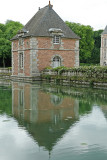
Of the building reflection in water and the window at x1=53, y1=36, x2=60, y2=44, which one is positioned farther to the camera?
the window at x1=53, y1=36, x2=60, y2=44

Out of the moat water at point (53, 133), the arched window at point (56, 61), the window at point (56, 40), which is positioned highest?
the window at point (56, 40)

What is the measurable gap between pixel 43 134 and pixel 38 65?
2365cm

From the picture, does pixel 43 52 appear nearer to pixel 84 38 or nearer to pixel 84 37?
pixel 84 37

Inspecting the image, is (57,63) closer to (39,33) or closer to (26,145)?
(39,33)

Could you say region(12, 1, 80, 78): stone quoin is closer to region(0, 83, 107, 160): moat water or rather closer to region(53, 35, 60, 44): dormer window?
region(53, 35, 60, 44): dormer window

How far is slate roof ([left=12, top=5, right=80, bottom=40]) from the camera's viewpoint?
29375mm

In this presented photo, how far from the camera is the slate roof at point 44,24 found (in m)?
29.4

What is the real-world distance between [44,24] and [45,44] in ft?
7.10

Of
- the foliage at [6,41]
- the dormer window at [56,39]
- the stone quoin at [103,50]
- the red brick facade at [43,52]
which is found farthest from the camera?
the stone quoin at [103,50]

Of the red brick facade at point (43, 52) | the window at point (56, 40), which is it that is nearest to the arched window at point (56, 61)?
the red brick facade at point (43, 52)

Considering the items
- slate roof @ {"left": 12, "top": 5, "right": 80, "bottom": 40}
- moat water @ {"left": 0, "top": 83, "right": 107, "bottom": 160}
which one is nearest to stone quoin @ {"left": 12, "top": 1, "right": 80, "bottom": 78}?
→ slate roof @ {"left": 12, "top": 5, "right": 80, "bottom": 40}

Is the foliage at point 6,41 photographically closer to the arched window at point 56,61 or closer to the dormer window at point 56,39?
the arched window at point 56,61

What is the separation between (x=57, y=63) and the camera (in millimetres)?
30859

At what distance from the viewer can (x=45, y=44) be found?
2962cm
